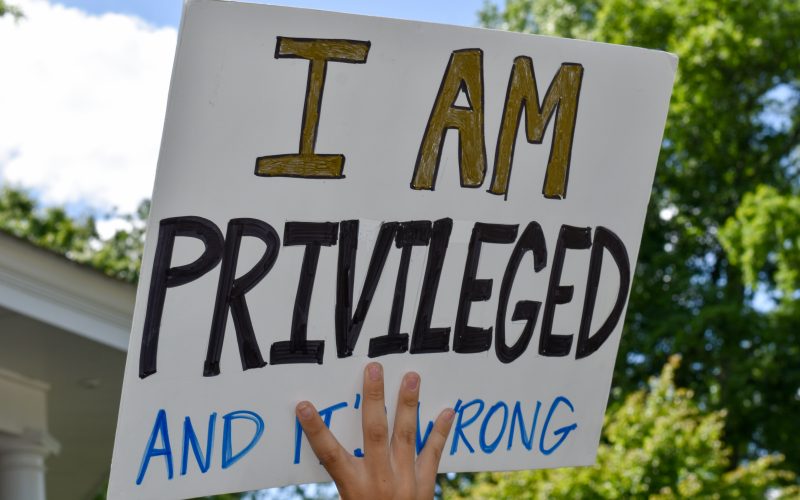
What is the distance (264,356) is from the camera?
2.21 meters

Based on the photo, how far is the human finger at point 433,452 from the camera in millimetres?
2049

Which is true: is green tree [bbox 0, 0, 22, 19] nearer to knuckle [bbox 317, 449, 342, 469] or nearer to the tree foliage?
knuckle [bbox 317, 449, 342, 469]

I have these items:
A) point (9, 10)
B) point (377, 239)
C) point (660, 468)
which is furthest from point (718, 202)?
point (377, 239)

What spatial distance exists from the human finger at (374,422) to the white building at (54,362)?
9.50 ft

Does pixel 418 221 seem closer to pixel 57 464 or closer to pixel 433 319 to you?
pixel 433 319

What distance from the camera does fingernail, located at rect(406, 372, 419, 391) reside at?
2.25 meters

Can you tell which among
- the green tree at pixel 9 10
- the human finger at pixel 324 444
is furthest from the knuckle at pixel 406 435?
the green tree at pixel 9 10

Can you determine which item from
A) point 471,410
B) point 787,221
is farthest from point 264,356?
point 787,221

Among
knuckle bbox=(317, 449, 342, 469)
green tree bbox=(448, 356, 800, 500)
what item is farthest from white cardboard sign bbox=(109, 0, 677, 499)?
green tree bbox=(448, 356, 800, 500)

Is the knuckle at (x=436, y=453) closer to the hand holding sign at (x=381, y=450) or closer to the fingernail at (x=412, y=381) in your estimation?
the hand holding sign at (x=381, y=450)

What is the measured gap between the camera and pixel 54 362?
5.84 m

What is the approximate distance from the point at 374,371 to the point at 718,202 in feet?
55.1

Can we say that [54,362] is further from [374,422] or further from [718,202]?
[718,202]

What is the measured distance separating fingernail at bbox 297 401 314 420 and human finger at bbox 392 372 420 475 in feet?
0.57
